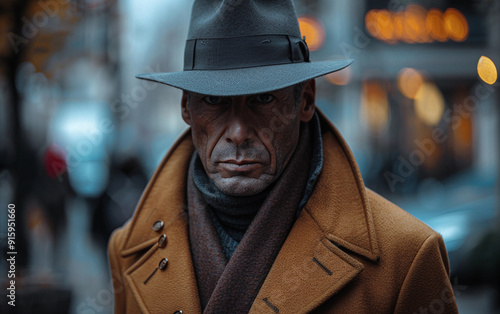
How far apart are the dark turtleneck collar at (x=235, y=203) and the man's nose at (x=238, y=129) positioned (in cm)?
28

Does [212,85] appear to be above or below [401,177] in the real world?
above

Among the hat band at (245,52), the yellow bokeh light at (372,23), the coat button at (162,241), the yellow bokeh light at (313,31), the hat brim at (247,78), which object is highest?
the yellow bokeh light at (372,23)

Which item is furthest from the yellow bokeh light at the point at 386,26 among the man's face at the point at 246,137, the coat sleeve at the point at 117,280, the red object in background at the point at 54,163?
the man's face at the point at 246,137

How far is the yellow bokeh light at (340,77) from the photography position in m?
18.0

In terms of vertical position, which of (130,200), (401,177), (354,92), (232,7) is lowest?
(401,177)

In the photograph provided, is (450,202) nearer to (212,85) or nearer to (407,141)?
(212,85)

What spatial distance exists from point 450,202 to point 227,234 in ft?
24.9

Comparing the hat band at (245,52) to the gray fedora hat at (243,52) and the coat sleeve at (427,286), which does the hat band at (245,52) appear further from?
the coat sleeve at (427,286)

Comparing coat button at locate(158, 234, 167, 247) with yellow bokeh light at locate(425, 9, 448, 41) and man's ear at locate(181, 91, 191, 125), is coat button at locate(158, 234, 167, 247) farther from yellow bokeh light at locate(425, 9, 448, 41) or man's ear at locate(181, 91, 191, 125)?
yellow bokeh light at locate(425, 9, 448, 41)

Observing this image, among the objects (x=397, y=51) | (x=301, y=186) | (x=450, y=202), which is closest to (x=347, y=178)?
(x=301, y=186)

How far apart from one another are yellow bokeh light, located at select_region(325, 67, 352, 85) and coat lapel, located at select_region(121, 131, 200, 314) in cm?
1579

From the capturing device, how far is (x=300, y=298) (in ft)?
6.80

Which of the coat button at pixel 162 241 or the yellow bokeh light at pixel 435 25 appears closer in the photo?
the coat button at pixel 162 241

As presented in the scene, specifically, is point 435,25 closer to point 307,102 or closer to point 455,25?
point 455,25
